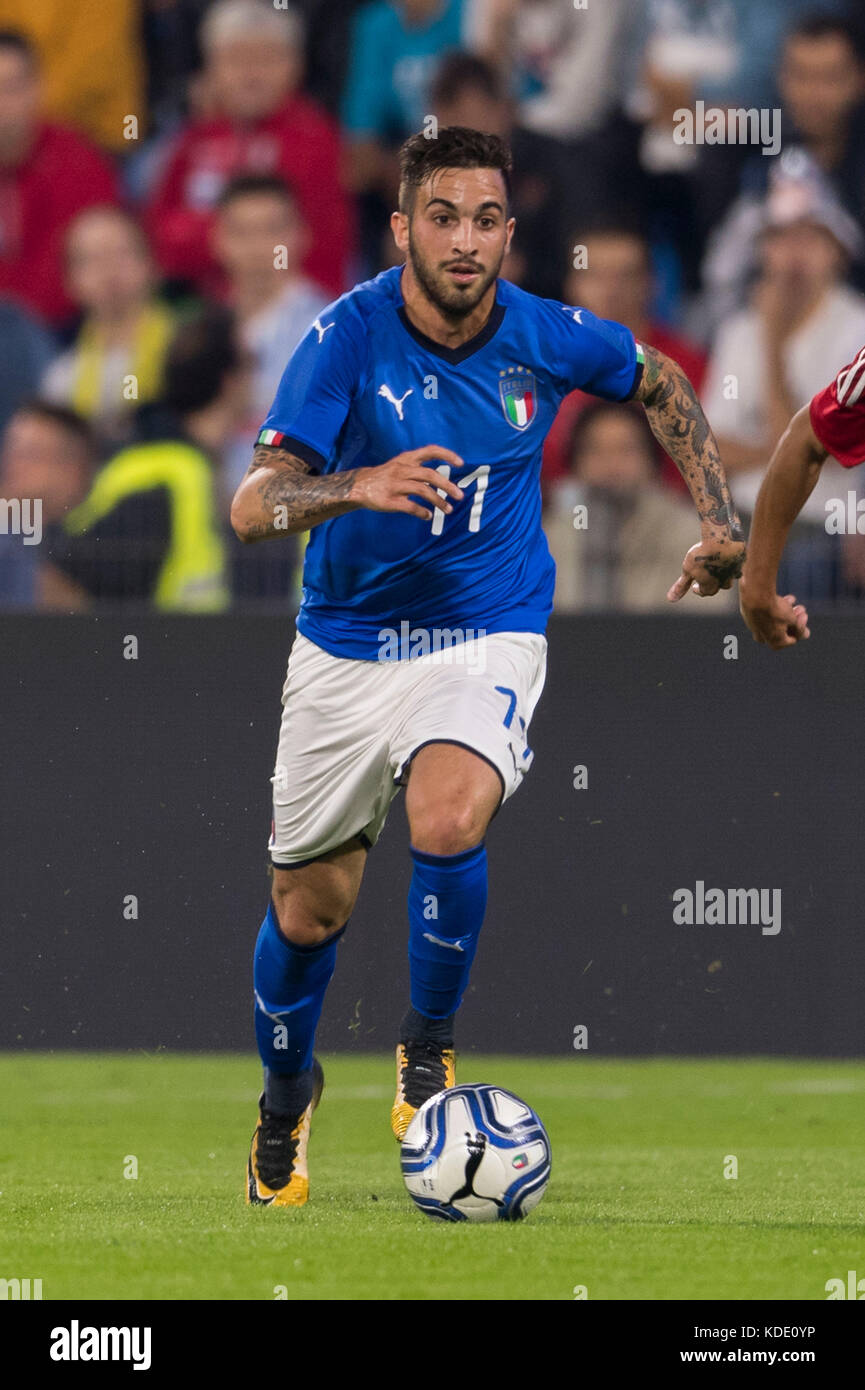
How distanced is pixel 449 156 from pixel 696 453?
1066mm

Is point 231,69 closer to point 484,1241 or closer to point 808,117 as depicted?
point 808,117

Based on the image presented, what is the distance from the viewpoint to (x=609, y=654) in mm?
9211

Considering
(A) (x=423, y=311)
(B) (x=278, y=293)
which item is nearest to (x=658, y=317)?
(B) (x=278, y=293)

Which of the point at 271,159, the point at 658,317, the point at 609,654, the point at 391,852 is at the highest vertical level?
the point at 271,159

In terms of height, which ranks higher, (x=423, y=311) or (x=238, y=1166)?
(x=423, y=311)

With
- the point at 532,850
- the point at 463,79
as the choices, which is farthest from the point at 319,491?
the point at 463,79

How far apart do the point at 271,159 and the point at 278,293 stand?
963mm

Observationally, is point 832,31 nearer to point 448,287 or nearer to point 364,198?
point 364,198

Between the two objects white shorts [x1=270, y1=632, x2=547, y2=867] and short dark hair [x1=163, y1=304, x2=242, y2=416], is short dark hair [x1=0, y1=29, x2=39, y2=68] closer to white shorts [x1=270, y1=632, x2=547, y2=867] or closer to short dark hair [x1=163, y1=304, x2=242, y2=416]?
short dark hair [x1=163, y1=304, x2=242, y2=416]

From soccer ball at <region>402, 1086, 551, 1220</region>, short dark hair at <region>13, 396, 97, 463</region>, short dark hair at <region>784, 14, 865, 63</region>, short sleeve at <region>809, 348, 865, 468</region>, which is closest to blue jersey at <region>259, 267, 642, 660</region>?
soccer ball at <region>402, 1086, 551, 1220</region>

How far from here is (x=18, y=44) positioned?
1238cm

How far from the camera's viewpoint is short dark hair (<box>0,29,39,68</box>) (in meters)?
12.3

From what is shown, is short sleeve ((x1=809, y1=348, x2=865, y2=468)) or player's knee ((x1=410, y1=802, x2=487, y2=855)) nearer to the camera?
short sleeve ((x1=809, y1=348, x2=865, y2=468))

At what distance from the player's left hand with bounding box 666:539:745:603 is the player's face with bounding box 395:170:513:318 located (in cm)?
87
